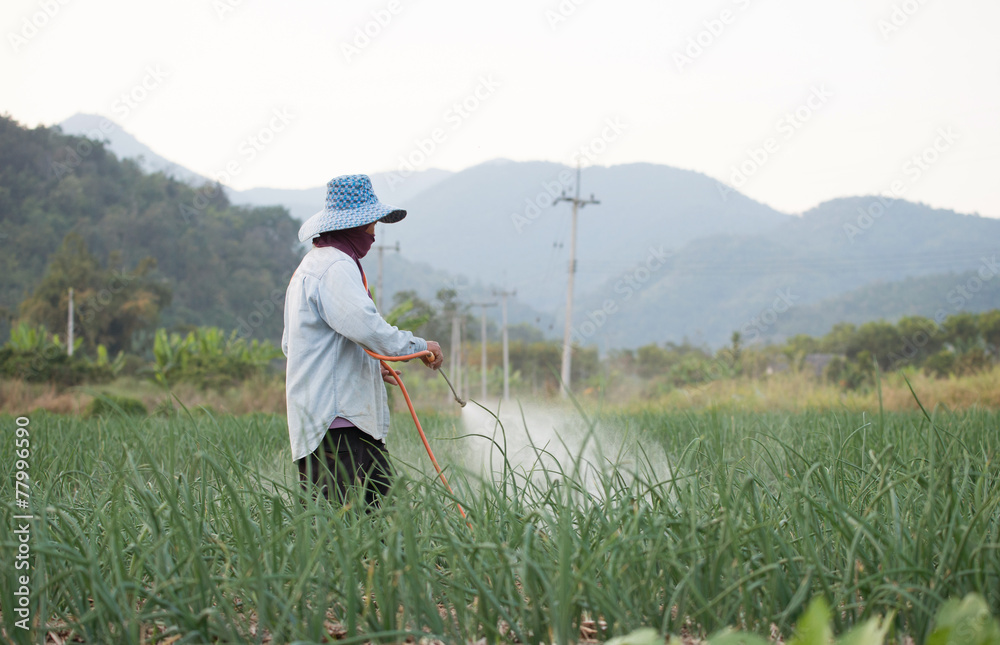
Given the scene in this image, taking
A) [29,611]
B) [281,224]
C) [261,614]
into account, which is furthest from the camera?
[281,224]

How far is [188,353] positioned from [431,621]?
61.4 ft

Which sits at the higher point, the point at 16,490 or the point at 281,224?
the point at 281,224

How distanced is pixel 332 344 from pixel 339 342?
3 cm

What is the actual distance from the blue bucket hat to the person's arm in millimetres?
224

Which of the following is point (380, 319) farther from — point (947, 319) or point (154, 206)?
point (154, 206)

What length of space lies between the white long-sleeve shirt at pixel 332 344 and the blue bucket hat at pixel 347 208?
11cm

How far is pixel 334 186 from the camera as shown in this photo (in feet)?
9.88

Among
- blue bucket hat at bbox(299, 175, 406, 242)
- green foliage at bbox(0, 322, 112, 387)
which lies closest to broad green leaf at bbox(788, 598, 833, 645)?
blue bucket hat at bbox(299, 175, 406, 242)

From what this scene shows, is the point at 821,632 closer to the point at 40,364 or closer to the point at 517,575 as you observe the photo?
the point at 517,575

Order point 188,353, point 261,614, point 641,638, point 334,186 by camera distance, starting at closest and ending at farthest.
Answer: point 641,638 → point 261,614 → point 334,186 → point 188,353

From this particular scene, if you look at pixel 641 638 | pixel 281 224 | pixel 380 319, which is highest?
pixel 281 224

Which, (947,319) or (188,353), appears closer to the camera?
(188,353)

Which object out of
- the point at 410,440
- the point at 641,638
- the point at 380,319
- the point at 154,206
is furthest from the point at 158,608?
the point at 154,206

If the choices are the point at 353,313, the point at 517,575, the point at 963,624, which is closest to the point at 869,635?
the point at 963,624
